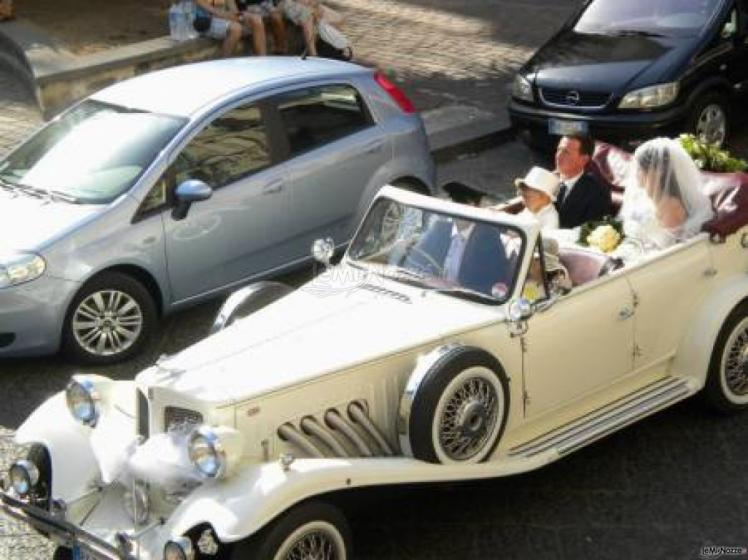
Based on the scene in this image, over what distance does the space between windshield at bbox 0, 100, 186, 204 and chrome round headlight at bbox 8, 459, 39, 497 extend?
2.84m

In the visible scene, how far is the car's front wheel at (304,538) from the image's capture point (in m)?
4.98

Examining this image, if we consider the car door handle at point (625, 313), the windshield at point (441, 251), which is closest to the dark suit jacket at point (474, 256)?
the windshield at point (441, 251)

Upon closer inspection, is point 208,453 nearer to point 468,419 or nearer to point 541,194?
point 468,419

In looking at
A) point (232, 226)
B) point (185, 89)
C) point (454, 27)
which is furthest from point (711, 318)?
point (454, 27)

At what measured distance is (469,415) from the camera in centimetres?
578

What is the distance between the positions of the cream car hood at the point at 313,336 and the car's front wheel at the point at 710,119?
600cm

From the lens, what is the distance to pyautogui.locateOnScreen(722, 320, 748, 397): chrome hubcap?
710 centimetres

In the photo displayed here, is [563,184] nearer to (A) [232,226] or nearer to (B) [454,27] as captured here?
(A) [232,226]

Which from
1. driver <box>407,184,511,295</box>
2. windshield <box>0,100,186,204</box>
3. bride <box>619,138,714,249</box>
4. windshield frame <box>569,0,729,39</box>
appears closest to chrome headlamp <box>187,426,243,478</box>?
driver <box>407,184,511,295</box>

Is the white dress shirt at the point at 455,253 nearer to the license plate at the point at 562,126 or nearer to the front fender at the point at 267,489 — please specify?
the front fender at the point at 267,489

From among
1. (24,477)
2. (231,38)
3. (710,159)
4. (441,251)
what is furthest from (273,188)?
(231,38)

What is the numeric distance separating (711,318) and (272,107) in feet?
11.6

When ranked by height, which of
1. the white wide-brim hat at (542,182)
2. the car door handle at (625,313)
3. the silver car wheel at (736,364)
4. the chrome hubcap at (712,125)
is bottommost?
the chrome hubcap at (712,125)

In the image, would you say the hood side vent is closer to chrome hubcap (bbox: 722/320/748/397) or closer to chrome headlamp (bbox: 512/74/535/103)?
chrome hubcap (bbox: 722/320/748/397)
